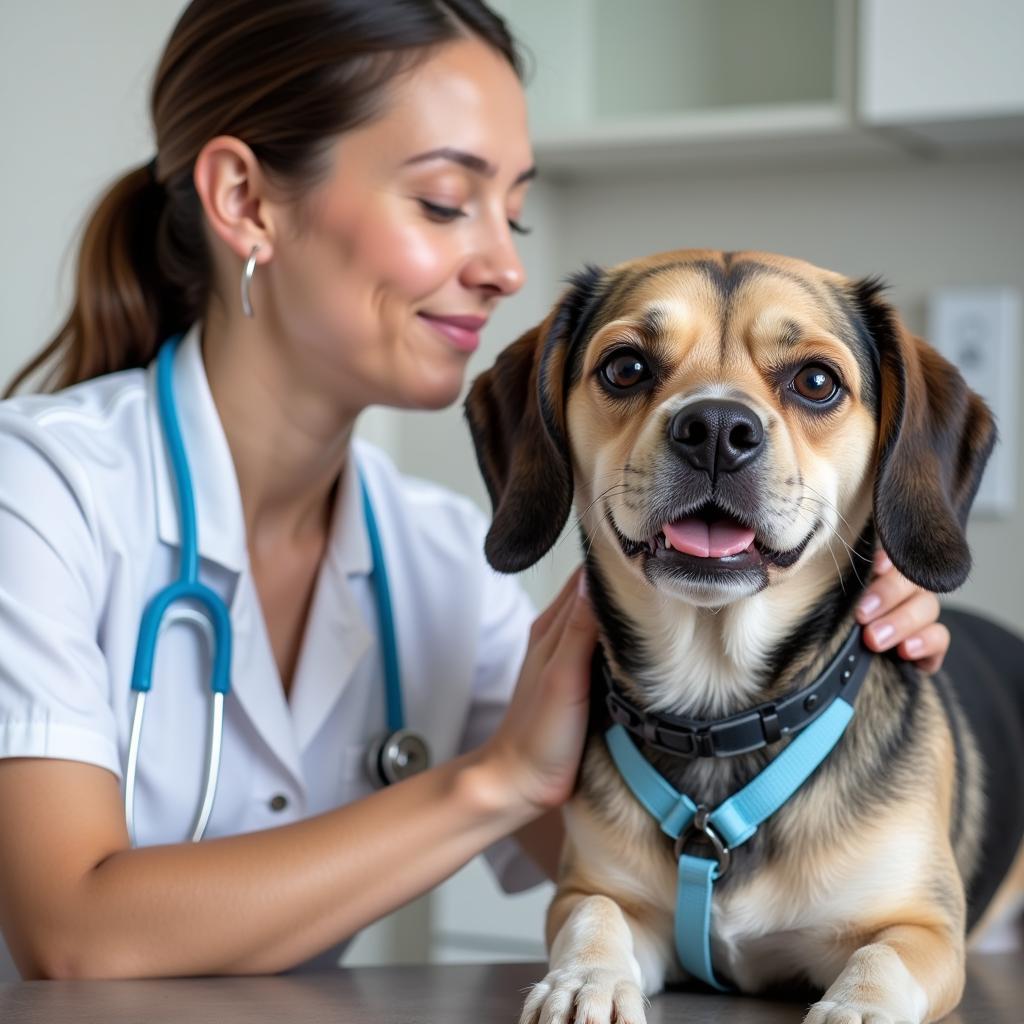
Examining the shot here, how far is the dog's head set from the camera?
108 centimetres

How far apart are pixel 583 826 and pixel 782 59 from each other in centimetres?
151

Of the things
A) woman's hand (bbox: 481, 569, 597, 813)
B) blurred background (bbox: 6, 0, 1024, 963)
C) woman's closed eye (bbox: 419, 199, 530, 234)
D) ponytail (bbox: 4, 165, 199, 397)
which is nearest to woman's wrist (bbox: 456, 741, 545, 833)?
woman's hand (bbox: 481, 569, 597, 813)

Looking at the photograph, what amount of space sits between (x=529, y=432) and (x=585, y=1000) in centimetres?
53

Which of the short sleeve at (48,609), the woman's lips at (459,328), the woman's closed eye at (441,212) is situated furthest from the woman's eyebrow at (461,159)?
the short sleeve at (48,609)

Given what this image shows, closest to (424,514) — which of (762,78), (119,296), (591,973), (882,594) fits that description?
(119,296)

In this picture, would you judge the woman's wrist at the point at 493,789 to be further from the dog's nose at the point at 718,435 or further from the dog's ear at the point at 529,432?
the dog's nose at the point at 718,435

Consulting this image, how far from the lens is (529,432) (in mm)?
1258

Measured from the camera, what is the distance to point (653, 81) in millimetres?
2295

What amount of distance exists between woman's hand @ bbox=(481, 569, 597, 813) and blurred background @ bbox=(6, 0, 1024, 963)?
3.31 ft

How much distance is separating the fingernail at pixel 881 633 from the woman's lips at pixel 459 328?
59 cm

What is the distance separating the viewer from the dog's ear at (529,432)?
124 centimetres

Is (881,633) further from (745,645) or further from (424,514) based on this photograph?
(424,514)

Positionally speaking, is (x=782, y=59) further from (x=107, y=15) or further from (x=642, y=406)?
(x=642, y=406)

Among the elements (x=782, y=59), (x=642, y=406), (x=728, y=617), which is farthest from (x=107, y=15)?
(x=728, y=617)
